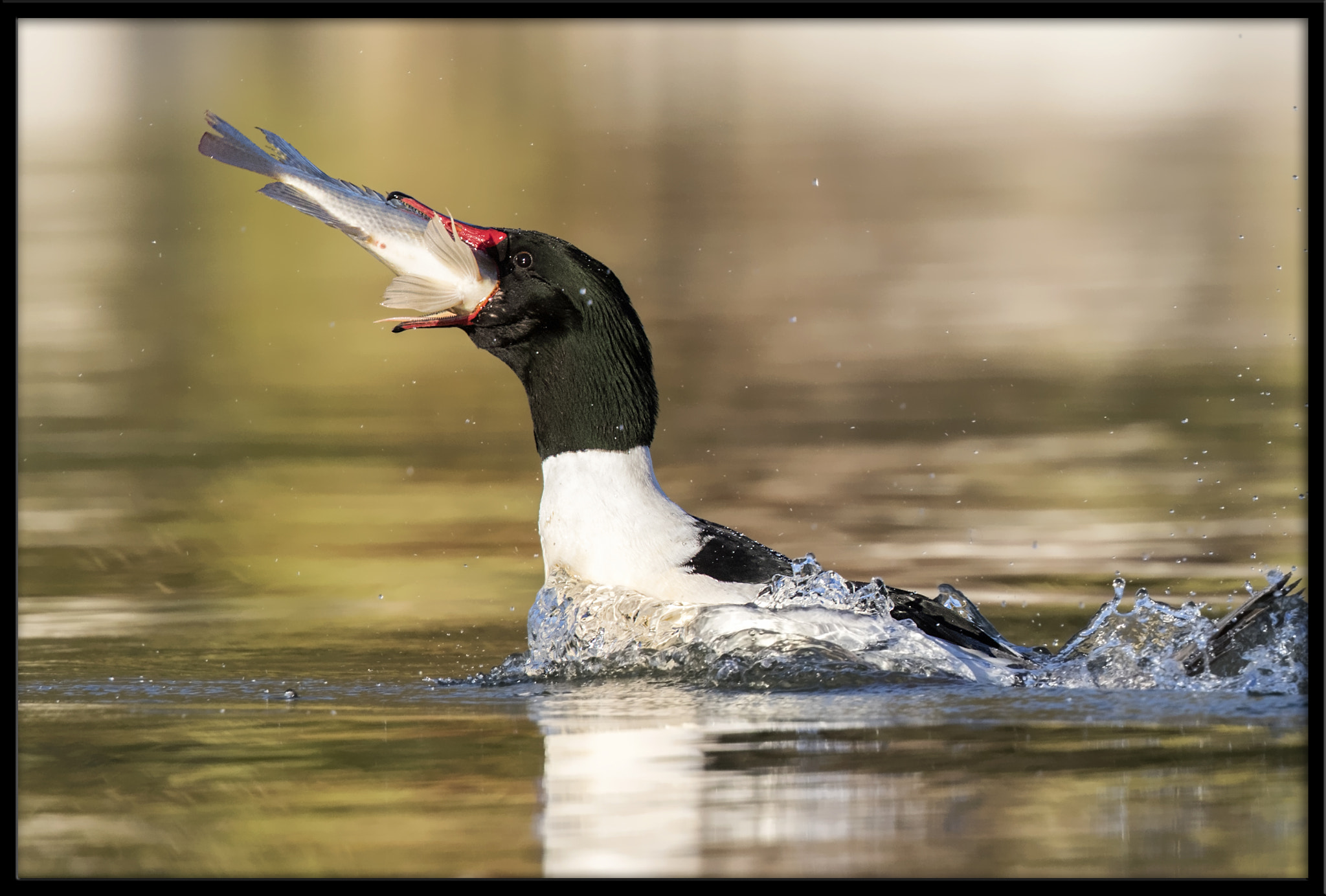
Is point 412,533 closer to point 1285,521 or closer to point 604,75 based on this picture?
point 1285,521

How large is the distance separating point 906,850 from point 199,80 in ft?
59.9

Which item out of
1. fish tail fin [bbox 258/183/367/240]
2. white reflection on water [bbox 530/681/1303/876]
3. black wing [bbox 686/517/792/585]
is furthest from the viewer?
fish tail fin [bbox 258/183/367/240]

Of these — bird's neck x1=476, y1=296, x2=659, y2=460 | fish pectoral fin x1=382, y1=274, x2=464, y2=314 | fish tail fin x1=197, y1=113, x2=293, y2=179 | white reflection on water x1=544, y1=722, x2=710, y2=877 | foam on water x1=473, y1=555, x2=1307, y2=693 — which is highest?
fish tail fin x1=197, y1=113, x2=293, y2=179

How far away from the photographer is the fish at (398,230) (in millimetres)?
5773

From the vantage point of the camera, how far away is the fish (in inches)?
227

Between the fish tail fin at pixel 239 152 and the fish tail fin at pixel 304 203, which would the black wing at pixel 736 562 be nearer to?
the fish tail fin at pixel 304 203

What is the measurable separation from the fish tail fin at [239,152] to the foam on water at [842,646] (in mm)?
1642

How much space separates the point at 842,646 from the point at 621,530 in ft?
2.70

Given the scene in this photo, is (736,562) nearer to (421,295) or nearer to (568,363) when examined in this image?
(568,363)

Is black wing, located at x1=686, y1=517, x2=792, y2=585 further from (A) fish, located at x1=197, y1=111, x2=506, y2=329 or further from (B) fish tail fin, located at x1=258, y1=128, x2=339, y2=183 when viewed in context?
(B) fish tail fin, located at x1=258, y1=128, x2=339, y2=183

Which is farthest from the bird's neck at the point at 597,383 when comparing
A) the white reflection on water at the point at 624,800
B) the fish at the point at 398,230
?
the white reflection on water at the point at 624,800

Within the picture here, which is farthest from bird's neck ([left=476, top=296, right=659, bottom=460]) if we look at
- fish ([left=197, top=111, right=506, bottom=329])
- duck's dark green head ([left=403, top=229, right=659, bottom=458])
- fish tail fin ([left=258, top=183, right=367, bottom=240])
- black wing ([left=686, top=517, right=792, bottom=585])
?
fish tail fin ([left=258, top=183, right=367, bottom=240])

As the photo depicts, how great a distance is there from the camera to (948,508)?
8336 millimetres

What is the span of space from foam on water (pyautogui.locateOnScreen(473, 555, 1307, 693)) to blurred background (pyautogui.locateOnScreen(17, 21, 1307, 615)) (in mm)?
1326
